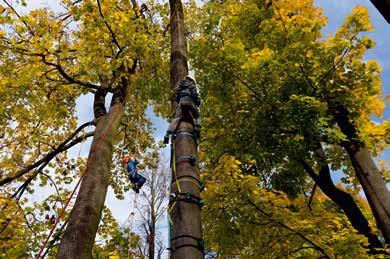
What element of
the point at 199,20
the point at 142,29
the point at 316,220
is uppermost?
the point at 199,20

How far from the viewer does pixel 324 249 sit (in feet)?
20.7

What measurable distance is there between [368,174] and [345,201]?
971 millimetres

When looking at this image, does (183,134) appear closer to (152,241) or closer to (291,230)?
(291,230)

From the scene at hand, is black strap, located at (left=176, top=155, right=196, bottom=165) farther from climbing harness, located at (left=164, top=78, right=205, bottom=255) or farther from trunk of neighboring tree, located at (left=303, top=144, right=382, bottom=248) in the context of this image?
trunk of neighboring tree, located at (left=303, top=144, right=382, bottom=248)

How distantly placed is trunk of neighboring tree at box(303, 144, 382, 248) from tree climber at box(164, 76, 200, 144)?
5328mm

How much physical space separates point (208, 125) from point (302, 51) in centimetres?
337

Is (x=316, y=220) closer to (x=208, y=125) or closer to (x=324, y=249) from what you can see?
(x=324, y=249)

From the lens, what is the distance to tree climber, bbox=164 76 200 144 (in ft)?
15.5

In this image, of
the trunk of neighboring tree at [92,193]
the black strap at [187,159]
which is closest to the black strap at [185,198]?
the black strap at [187,159]

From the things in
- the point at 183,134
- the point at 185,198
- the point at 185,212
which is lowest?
the point at 185,212

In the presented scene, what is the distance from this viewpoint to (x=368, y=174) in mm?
8734

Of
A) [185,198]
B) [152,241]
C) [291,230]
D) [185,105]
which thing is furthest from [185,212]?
[152,241]

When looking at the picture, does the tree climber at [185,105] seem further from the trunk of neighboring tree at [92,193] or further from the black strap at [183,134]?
the trunk of neighboring tree at [92,193]

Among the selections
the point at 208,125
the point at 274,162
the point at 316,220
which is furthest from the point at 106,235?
the point at 316,220
